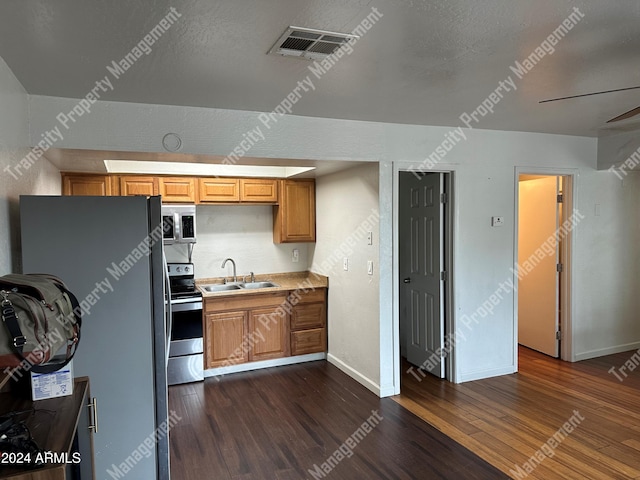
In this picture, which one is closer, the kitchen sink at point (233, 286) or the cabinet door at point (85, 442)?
the cabinet door at point (85, 442)

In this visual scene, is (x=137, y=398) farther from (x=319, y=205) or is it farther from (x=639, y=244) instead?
(x=639, y=244)

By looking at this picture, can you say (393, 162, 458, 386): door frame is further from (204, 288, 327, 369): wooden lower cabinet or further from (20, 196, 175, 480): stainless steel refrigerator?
(20, 196, 175, 480): stainless steel refrigerator

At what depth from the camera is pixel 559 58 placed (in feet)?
7.84

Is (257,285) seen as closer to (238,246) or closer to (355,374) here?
(238,246)

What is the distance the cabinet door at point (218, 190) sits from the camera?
4574 millimetres

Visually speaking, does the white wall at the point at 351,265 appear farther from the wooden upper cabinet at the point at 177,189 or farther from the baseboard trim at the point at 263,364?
the wooden upper cabinet at the point at 177,189

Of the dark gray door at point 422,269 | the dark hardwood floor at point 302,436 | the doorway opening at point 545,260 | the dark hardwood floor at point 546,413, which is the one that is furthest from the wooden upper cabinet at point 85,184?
the doorway opening at point 545,260

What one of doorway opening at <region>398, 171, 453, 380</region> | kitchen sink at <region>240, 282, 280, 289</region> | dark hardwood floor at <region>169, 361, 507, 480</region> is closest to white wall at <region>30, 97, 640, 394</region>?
doorway opening at <region>398, 171, 453, 380</region>

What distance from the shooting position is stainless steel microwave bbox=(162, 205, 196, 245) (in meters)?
4.39

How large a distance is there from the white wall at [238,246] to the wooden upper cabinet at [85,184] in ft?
3.11

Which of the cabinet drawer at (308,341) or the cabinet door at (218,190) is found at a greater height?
the cabinet door at (218,190)

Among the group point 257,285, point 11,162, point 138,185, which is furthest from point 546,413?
point 138,185

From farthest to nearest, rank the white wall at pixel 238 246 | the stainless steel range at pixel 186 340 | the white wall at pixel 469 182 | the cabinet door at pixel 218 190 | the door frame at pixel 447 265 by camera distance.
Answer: the white wall at pixel 238 246 < the cabinet door at pixel 218 190 < the stainless steel range at pixel 186 340 < the door frame at pixel 447 265 < the white wall at pixel 469 182

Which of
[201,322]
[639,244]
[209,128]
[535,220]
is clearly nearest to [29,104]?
[209,128]
